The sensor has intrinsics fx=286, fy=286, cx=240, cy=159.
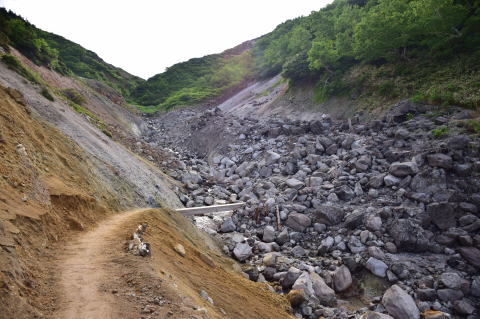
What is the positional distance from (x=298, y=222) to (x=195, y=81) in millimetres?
65160

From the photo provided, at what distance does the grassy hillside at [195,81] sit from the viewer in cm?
5903

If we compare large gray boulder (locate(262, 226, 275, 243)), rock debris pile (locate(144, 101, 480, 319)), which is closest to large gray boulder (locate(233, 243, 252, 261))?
rock debris pile (locate(144, 101, 480, 319))

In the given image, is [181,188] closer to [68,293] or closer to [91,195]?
[91,195]

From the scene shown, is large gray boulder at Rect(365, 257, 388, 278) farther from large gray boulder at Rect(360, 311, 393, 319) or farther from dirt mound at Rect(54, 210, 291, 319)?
dirt mound at Rect(54, 210, 291, 319)

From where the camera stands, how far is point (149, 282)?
17.3 ft

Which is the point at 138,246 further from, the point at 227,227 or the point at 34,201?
the point at 227,227

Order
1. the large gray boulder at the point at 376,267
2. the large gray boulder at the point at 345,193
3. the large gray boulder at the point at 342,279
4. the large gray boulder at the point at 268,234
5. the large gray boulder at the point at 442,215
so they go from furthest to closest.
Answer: the large gray boulder at the point at 345,193
the large gray boulder at the point at 268,234
the large gray boulder at the point at 442,215
the large gray boulder at the point at 376,267
the large gray boulder at the point at 342,279

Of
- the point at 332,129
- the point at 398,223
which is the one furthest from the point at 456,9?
the point at 398,223

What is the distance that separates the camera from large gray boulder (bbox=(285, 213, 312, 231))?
1294 cm

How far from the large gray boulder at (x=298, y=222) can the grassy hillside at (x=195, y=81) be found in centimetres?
4553

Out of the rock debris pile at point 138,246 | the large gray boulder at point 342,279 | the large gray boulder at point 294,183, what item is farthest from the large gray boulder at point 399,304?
the large gray boulder at point 294,183

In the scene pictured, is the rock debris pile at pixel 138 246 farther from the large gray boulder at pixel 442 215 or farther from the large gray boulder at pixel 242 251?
the large gray boulder at pixel 442 215

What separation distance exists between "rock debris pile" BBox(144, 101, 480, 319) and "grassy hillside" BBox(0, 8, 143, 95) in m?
23.2

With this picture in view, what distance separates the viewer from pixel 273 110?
33.0m
